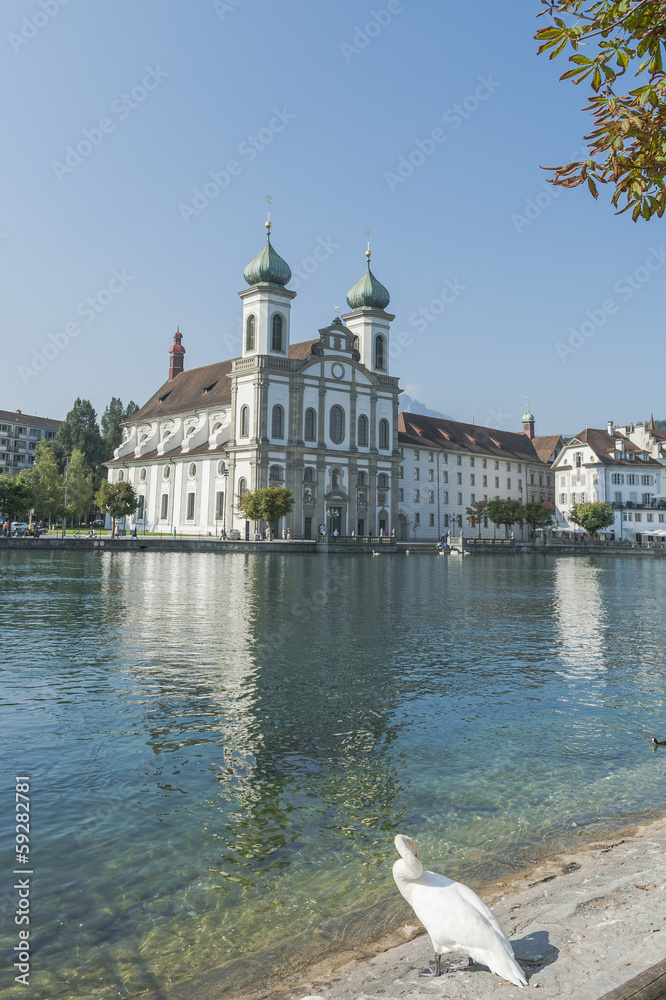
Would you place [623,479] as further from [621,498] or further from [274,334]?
[274,334]

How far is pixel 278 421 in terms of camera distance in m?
77.5

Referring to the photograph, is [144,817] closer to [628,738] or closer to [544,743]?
[544,743]

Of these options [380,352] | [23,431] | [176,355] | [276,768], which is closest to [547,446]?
[380,352]

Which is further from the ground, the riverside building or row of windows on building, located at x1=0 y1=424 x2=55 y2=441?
row of windows on building, located at x1=0 y1=424 x2=55 y2=441

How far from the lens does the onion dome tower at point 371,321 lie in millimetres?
88438

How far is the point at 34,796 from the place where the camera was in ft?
25.5

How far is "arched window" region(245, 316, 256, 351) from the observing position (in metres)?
80.4

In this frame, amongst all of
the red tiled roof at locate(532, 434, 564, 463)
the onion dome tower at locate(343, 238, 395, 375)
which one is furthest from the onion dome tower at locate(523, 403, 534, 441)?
the onion dome tower at locate(343, 238, 395, 375)

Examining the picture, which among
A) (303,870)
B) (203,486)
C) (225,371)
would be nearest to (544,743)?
(303,870)

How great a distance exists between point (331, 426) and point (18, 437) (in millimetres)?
85471

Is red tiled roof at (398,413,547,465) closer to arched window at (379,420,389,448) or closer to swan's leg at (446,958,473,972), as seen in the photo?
arched window at (379,420,389,448)

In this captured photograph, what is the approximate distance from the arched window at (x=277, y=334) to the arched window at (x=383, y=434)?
14.3 metres

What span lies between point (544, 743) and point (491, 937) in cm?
642

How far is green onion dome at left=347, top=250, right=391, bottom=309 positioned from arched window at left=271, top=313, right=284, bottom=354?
13.6m
